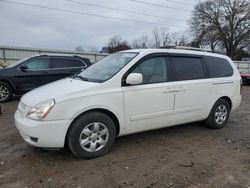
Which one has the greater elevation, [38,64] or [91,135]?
[38,64]

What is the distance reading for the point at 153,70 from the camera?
4684 mm

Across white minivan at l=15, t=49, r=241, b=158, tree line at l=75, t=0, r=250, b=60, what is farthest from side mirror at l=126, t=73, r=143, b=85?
tree line at l=75, t=0, r=250, b=60

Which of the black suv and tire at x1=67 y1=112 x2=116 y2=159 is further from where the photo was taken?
the black suv

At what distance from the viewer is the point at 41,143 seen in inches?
147

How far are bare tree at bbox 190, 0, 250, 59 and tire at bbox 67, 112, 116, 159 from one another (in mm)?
45590

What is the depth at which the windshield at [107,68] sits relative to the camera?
439cm

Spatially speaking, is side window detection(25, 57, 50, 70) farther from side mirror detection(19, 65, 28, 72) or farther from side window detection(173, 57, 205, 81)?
side window detection(173, 57, 205, 81)

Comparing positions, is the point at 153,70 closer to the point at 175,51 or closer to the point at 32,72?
the point at 175,51

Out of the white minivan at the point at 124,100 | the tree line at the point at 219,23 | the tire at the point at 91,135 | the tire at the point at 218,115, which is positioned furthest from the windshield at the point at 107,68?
the tree line at the point at 219,23

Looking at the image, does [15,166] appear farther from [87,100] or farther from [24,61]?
[24,61]

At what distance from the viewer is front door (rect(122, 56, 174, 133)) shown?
4320 millimetres

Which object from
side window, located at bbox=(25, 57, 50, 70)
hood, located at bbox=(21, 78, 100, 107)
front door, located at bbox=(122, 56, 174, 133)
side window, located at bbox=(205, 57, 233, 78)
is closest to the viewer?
hood, located at bbox=(21, 78, 100, 107)

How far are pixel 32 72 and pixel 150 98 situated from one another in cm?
624

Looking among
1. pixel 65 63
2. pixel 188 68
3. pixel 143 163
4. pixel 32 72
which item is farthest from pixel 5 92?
pixel 143 163
